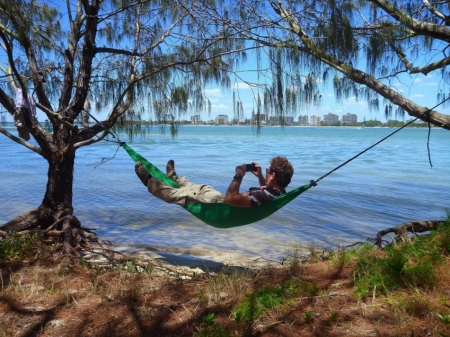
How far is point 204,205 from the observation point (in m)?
3.40

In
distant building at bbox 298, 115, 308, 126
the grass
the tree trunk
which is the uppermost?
distant building at bbox 298, 115, 308, 126

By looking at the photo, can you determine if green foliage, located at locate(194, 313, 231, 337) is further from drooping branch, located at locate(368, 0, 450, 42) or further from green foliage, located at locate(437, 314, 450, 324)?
drooping branch, located at locate(368, 0, 450, 42)

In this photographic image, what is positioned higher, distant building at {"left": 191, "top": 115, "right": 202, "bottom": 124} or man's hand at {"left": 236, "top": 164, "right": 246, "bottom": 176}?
distant building at {"left": 191, "top": 115, "right": 202, "bottom": 124}

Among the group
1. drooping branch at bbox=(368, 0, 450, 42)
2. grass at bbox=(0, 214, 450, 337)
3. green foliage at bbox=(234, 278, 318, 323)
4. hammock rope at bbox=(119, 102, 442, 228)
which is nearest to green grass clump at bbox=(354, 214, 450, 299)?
grass at bbox=(0, 214, 450, 337)

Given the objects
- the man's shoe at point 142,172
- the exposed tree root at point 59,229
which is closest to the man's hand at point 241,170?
the man's shoe at point 142,172

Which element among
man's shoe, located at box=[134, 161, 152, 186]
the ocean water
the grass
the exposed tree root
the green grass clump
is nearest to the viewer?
the grass

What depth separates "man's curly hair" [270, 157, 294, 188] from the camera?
353 centimetres

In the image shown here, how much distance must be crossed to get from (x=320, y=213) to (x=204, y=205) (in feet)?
12.6

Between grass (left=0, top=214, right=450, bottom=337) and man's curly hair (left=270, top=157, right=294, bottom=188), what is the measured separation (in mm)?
742

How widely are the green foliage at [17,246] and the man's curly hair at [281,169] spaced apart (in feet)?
6.45

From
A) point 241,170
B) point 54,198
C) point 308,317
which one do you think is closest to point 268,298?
point 308,317

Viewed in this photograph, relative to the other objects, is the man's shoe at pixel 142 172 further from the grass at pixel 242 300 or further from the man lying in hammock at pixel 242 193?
the grass at pixel 242 300

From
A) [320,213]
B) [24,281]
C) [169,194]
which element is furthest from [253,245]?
[24,281]

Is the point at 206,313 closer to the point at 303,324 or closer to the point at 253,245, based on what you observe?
the point at 303,324
